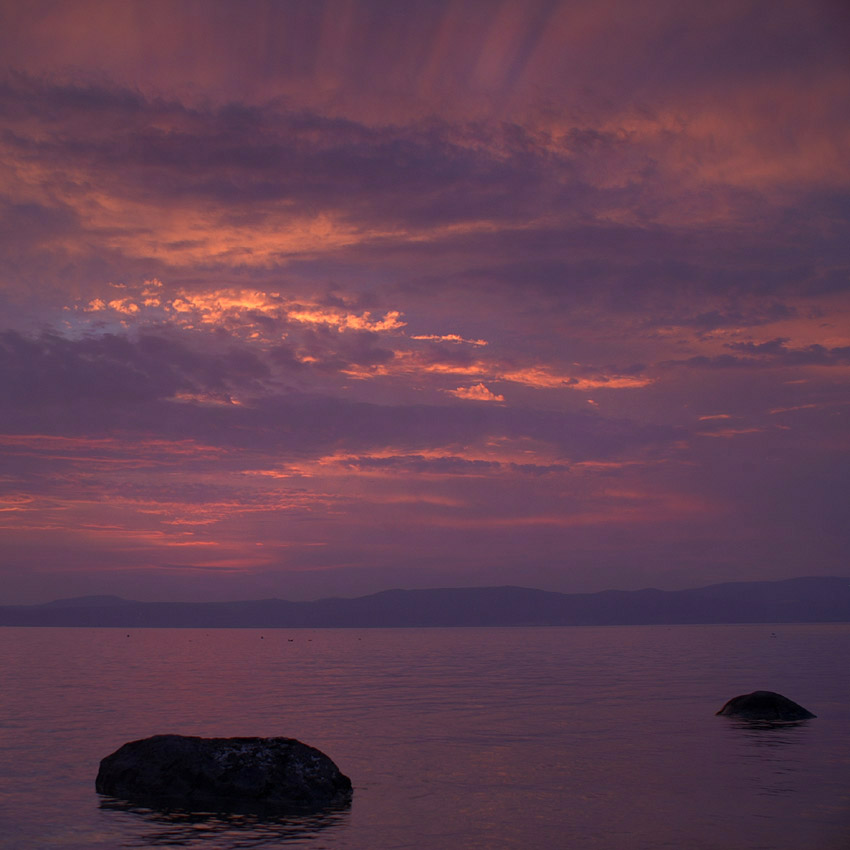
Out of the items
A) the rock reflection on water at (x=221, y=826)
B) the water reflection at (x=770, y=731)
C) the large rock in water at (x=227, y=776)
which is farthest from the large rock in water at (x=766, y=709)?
the rock reflection on water at (x=221, y=826)

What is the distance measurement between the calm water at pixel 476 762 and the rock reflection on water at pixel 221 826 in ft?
0.28

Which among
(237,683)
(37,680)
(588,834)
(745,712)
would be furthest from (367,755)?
(37,680)

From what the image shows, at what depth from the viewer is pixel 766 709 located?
127 ft

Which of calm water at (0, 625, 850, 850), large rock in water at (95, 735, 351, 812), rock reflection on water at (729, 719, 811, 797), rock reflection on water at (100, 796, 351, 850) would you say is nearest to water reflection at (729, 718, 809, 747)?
rock reflection on water at (729, 719, 811, 797)

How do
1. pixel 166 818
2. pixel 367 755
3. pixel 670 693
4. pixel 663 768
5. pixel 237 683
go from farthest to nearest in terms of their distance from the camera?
pixel 237 683
pixel 670 693
pixel 367 755
pixel 663 768
pixel 166 818

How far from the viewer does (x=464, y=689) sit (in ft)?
186

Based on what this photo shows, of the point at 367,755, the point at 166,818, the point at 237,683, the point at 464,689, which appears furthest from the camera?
the point at 237,683

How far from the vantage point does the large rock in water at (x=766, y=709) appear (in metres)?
38.6

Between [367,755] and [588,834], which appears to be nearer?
[588,834]

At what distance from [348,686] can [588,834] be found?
142 feet

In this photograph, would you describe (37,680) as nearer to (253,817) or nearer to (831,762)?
(253,817)

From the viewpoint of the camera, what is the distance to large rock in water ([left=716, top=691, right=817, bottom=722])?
38594 mm

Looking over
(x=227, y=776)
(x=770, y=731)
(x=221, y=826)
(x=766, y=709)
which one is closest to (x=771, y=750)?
(x=770, y=731)

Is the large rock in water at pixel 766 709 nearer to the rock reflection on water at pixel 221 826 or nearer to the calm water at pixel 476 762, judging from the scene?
the calm water at pixel 476 762
